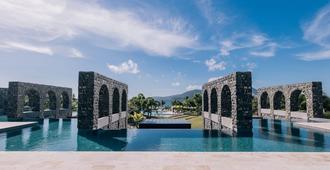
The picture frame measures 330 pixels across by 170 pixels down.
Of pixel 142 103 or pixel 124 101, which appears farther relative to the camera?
pixel 142 103

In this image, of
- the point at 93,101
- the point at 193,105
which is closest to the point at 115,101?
the point at 93,101

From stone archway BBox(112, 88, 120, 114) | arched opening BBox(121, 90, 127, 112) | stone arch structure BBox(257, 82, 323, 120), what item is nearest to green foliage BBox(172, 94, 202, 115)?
stone arch structure BBox(257, 82, 323, 120)

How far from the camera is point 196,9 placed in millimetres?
14828

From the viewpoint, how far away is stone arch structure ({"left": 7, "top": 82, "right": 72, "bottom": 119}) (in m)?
25.1

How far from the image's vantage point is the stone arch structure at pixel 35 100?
2512 centimetres

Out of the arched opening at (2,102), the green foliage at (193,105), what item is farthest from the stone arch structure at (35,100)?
the green foliage at (193,105)

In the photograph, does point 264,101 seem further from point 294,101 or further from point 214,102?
point 214,102
